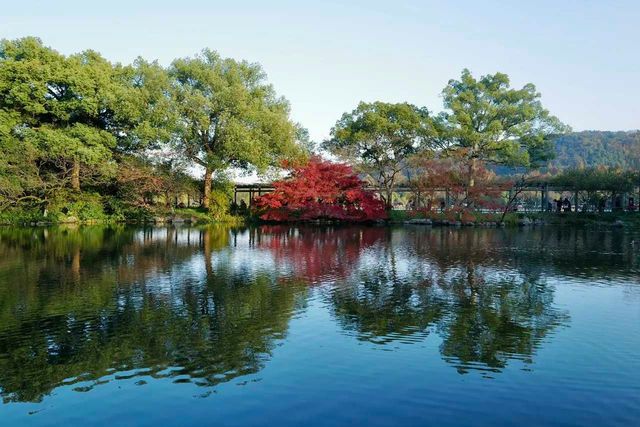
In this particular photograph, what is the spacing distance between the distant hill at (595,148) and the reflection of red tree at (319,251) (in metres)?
68.3

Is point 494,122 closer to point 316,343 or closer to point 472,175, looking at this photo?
point 472,175

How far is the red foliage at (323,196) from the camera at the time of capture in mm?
39750

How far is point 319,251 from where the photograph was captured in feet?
72.4

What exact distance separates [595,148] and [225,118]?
278ft

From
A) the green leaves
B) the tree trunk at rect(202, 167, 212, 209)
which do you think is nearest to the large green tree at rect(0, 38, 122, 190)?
the tree trunk at rect(202, 167, 212, 209)

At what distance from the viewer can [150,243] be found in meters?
24.3

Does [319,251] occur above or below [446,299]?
above

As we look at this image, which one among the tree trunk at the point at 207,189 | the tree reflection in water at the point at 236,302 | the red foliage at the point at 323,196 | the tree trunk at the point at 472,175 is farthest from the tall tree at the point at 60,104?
the tree trunk at the point at 472,175

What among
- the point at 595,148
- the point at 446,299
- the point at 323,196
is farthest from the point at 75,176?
the point at 595,148

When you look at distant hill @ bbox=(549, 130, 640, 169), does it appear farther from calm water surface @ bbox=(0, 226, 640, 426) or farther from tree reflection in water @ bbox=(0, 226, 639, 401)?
calm water surface @ bbox=(0, 226, 640, 426)

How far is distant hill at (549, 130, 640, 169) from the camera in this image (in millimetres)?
87050

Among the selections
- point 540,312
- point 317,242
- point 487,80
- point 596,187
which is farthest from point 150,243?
point 596,187

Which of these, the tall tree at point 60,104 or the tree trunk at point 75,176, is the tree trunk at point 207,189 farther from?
the tree trunk at point 75,176

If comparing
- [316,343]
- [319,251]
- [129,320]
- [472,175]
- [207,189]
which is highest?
[472,175]
